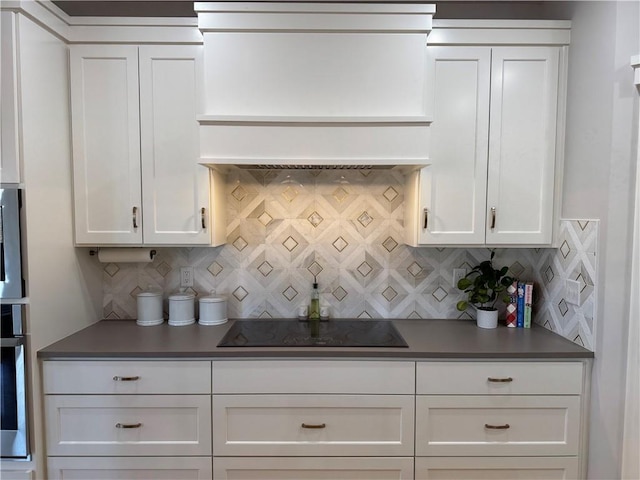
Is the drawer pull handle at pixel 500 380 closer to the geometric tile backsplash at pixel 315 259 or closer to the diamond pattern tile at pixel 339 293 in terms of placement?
the geometric tile backsplash at pixel 315 259

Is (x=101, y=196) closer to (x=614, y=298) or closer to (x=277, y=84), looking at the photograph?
(x=277, y=84)

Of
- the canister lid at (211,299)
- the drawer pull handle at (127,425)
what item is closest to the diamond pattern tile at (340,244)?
the canister lid at (211,299)

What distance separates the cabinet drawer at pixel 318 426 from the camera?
173 centimetres

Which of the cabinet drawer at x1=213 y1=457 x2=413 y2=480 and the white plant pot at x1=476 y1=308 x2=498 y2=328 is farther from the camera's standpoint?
the white plant pot at x1=476 y1=308 x2=498 y2=328

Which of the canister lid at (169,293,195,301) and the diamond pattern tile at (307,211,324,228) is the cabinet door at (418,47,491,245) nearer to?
the diamond pattern tile at (307,211,324,228)

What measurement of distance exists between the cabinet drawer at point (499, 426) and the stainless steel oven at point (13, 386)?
66.9 inches

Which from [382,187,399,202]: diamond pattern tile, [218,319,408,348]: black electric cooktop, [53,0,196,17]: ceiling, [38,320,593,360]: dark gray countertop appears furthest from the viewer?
[382,187,399,202]: diamond pattern tile

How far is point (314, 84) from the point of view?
179 cm

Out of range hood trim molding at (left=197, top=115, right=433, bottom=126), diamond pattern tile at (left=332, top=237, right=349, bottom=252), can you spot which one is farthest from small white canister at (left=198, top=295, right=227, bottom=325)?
range hood trim molding at (left=197, top=115, right=433, bottom=126)

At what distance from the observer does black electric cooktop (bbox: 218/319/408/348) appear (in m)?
1.81

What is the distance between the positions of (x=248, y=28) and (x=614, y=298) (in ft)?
6.49

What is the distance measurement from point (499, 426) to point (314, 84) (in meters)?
1.77

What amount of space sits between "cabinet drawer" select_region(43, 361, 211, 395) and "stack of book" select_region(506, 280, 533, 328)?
1598 millimetres

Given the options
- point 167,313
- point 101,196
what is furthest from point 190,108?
point 167,313
